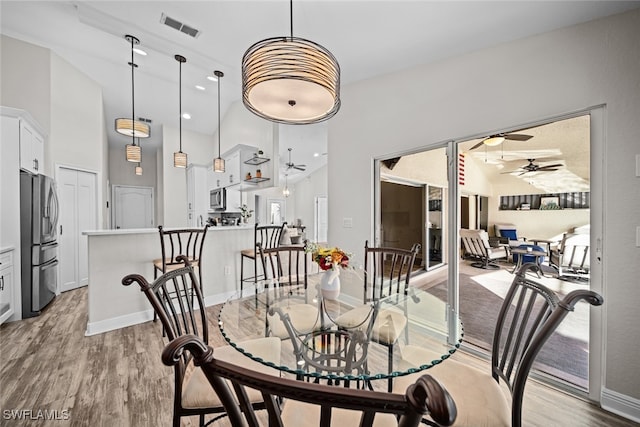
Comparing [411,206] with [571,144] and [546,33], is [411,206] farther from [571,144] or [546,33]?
[546,33]

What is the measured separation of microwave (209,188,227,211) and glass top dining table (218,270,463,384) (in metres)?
4.46

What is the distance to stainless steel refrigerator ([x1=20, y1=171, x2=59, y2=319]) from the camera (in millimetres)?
3205

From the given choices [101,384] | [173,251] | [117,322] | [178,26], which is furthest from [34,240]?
[178,26]

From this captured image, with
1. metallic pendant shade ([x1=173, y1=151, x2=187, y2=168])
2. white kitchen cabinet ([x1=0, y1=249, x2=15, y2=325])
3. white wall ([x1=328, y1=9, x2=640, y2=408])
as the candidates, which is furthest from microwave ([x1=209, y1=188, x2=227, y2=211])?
white wall ([x1=328, y1=9, x2=640, y2=408])

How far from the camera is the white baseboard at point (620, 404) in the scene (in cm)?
171

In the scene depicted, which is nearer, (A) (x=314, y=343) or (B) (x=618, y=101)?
(A) (x=314, y=343)

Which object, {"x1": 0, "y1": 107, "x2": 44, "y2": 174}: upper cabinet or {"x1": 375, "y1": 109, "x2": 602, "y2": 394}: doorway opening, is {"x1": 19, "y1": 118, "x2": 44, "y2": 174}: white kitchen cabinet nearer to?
{"x1": 0, "y1": 107, "x2": 44, "y2": 174}: upper cabinet

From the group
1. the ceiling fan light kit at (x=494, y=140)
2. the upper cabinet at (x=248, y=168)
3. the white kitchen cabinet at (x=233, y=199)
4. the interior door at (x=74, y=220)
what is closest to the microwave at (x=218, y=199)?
the white kitchen cabinet at (x=233, y=199)

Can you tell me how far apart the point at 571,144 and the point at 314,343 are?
2.38 metres

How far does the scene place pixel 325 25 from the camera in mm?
2389

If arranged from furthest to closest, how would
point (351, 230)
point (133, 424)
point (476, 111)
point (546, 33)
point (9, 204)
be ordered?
1. point (351, 230)
2. point (9, 204)
3. point (476, 111)
4. point (546, 33)
5. point (133, 424)

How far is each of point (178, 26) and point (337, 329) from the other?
9.76 ft

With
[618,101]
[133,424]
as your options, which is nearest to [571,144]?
[618,101]

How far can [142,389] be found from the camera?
1.97 m
